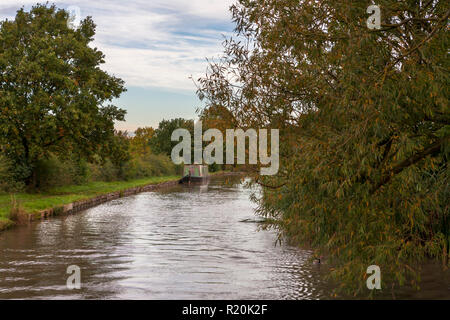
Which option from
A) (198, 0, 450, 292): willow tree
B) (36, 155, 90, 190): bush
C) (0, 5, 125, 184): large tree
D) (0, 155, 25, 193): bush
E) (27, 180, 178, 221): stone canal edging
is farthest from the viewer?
(36, 155, 90, 190): bush

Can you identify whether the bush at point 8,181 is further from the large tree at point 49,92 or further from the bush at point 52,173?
the bush at point 52,173

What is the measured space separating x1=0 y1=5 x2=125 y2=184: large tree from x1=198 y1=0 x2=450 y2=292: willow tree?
20920mm

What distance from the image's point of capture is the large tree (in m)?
27.9

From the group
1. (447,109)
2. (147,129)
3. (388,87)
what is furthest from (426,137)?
(147,129)

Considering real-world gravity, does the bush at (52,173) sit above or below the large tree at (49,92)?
below

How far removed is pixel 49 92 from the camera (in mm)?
29844

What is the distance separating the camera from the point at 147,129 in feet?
262

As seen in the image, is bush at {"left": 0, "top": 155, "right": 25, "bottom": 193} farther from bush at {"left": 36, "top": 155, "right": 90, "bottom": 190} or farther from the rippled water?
the rippled water

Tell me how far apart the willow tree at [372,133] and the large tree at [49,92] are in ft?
68.6

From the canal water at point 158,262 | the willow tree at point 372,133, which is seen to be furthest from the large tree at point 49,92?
the willow tree at point 372,133

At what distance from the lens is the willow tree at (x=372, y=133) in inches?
299

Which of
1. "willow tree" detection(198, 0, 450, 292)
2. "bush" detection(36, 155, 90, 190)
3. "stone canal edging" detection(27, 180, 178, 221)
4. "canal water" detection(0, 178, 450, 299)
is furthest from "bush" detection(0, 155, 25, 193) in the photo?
"willow tree" detection(198, 0, 450, 292)

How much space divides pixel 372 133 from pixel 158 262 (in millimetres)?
8014
